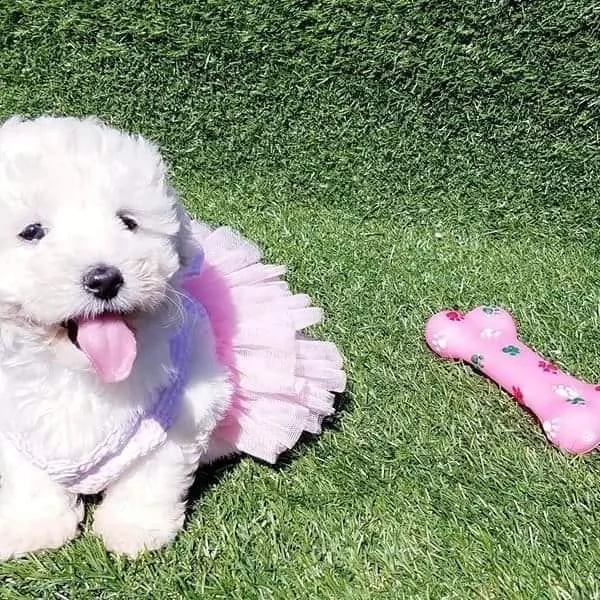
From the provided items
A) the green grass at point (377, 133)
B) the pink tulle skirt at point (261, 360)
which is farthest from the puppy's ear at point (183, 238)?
the green grass at point (377, 133)

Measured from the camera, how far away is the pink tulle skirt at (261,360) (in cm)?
216

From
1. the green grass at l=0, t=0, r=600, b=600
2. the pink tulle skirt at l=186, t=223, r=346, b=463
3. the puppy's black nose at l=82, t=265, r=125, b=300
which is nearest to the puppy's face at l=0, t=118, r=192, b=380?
the puppy's black nose at l=82, t=265, r=125, b=300

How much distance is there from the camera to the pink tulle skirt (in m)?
2.16

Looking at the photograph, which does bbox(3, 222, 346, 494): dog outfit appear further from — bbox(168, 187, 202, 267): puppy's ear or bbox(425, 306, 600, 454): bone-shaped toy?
bbox(425, 306, 600, 454): bone-shaped toy

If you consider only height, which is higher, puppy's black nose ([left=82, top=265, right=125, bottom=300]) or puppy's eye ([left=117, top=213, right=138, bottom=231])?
puppy's eye ([left=117, top=213, right=138, bottom=231])

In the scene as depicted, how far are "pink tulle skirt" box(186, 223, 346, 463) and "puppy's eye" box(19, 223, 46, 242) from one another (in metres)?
0.61

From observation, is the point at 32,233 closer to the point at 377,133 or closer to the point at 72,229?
the point at 72,229

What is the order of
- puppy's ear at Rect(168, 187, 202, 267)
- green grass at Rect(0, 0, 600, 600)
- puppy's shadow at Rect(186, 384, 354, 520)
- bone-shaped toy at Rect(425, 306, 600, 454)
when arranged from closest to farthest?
puppy's ear at Rect(168, 187, 202, 267)
puppy's shadow at Rect(186, 384, 354, 520)
bone-shaped toy at Rect(425, 306, 600, 454)
green grass at Rect(0, 0, 600, 600)

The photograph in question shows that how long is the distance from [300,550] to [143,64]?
2405 millimetres

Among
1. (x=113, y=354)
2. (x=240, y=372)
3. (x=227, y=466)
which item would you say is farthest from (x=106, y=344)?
(x=227, y=466)

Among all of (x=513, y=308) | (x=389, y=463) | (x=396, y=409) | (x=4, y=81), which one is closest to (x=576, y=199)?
(x=513, y=308)

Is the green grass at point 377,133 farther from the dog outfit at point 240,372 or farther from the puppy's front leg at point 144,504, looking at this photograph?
the puppy's front leg at point 144,504

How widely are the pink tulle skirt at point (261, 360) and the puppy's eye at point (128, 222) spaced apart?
51cm

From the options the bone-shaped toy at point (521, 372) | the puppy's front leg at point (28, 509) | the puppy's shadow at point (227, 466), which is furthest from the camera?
the bone-shaped toy at point (521, 372)
